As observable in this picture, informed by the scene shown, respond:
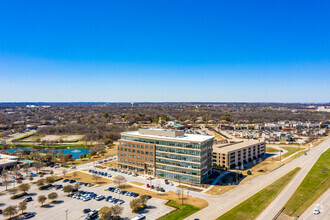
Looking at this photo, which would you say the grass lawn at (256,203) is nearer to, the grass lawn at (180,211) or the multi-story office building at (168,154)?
the grass lawn at (180,211)

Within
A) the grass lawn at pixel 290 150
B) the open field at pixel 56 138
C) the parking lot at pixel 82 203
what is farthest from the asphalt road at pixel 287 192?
the open field at pixel 56 138

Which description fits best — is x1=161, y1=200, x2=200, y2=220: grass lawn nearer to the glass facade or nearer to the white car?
the glass facade

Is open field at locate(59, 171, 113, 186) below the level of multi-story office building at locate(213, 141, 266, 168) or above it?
below

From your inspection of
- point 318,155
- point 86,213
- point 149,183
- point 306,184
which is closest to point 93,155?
point 149,183

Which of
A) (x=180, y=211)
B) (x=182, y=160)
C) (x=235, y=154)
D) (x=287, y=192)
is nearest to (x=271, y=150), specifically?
(x=235, y=154)

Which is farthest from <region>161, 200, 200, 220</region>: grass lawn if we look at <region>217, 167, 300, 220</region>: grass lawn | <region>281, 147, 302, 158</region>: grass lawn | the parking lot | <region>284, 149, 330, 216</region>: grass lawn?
<region>281, 147, 302, 158</region>: grass lawn

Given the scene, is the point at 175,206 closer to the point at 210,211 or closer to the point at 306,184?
the point at 210,211
